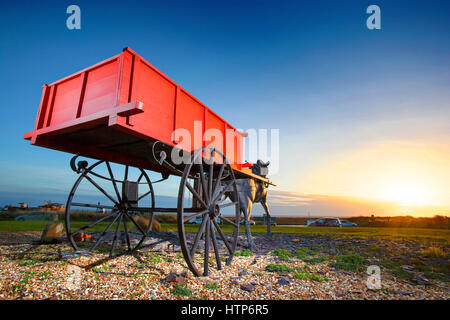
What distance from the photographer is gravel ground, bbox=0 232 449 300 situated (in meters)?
3.67

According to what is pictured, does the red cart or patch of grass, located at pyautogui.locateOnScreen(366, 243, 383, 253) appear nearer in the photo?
the red cart

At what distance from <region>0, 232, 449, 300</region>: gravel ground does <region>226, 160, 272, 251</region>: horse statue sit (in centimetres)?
176

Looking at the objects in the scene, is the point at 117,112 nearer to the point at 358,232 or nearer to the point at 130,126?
the point at 130,126

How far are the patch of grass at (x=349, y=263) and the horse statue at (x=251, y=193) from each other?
275 centimetres

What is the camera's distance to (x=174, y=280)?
4.26 metres

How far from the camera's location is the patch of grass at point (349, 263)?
5.67 meters

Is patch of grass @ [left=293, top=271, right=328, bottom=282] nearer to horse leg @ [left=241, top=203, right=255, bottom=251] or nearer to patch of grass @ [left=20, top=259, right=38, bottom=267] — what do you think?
horse leg @ [left=241, top=203, right=255, bottom=251]

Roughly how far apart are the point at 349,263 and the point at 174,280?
4.77 metres

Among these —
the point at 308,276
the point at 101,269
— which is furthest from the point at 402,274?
the point at 101,269

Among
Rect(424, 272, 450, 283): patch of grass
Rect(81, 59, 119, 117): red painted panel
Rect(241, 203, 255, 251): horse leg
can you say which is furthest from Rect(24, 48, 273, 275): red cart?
Rect(424, 272, 450, 283): patch of grass

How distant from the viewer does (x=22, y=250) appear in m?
6.53

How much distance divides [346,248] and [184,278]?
7019 mm
